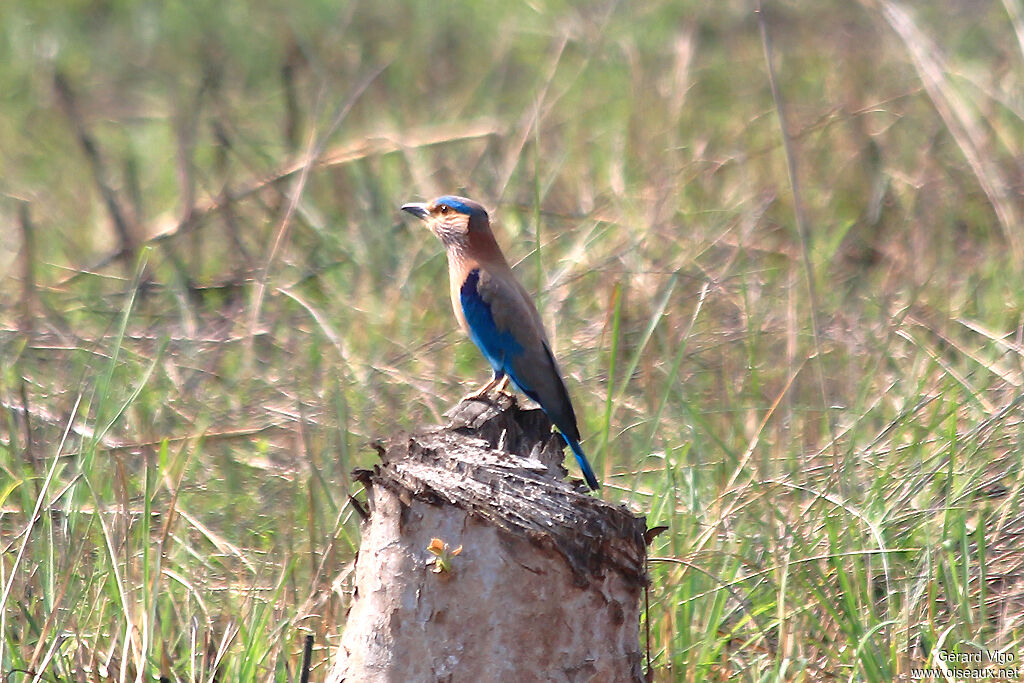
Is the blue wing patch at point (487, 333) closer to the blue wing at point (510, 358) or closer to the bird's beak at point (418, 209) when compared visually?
the blue wing at point (510, 358)

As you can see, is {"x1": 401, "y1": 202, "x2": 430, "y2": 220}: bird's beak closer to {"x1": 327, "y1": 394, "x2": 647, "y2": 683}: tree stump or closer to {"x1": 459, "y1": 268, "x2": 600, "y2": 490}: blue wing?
{"x1": 459, "y1": 268, "x2": 600, "y2": 490}: blue wing

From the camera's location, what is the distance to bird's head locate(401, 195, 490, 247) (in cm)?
452

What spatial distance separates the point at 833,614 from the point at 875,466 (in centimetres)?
105

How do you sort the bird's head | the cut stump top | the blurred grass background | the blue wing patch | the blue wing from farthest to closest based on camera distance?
the bird's head < the blue wing patch < the blue wing < the blurred grass background < the cut stump top

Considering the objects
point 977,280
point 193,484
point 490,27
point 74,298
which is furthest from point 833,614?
point 490,27

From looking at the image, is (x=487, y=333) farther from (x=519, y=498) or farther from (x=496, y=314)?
(x=519, y=498)

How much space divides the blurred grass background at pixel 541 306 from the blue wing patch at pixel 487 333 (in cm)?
42

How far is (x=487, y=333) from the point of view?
13.9ft

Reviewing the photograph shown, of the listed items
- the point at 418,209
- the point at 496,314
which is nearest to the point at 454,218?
the point at 418,209

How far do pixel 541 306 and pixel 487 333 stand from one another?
1.34 metres

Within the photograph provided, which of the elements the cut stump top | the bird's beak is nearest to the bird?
the bird's beak

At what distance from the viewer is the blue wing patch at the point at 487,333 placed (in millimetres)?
4188

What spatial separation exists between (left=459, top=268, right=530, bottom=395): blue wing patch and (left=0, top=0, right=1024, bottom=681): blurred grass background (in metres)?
0.42

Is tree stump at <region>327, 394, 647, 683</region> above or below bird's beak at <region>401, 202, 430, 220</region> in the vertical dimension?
below
